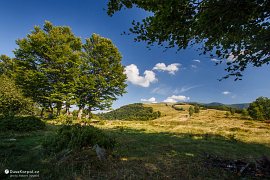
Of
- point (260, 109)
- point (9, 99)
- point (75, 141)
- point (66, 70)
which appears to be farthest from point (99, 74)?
point (260, 109)

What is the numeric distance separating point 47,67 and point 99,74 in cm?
898

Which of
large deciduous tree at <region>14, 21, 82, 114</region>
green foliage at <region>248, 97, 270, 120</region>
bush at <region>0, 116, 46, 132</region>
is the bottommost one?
bush at <region>0, 116, 46, 132</region>

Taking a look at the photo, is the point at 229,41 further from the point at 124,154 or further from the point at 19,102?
the point at 19,102

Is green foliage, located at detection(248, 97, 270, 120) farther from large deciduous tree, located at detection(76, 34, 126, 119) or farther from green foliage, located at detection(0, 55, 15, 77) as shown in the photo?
green foliage, located at detection(0, 55, 15, 77)

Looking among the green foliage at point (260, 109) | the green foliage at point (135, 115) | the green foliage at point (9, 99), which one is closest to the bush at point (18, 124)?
the green foliage at point (9, 99)

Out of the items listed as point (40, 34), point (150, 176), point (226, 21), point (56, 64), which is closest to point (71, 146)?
point (150, 176)

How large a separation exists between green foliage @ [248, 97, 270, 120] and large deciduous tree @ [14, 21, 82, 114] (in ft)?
175

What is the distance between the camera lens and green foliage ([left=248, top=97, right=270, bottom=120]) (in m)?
54.1

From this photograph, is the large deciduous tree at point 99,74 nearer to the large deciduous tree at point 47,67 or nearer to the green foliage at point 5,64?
the large deciduous tree at point 47,67

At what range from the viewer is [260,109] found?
57906 millimetres

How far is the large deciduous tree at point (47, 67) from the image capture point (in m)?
29.7

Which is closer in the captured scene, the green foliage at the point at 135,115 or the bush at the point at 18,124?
the bush at the point at 18,124

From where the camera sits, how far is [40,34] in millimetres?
30125

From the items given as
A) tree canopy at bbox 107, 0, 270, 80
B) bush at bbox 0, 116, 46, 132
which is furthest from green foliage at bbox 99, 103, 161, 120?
tree canopy at bbox 107, 0, 270, 80
